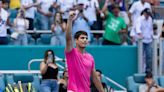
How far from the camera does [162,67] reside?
1611 cm

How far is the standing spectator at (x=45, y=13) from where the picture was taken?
16.5 metres

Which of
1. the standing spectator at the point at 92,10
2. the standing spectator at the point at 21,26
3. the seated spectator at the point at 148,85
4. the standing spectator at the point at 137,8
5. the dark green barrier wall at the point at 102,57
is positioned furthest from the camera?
the standing spectator at the point at 137,8

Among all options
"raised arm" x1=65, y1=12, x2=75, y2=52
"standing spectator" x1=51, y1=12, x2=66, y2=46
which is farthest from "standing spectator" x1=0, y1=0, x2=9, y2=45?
"raised arm" x1=65, y1=12, x2=75, y2=52

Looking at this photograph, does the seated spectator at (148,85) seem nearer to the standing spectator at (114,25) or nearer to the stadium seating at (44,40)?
the standing spectator at (114,25)

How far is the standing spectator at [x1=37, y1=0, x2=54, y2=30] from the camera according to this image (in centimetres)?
1653

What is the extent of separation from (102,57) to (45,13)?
5.45 ft

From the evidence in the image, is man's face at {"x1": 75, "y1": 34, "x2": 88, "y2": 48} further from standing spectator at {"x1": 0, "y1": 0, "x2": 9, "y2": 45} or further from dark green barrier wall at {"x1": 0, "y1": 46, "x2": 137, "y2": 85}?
dark green barrier wall at {"x1": 0, "y1": 46, "x2": 137, "y2": 85}

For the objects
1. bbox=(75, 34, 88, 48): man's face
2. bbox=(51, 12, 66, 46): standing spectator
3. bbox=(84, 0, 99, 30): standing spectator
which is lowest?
bbox=(51, 12, 66, 46): standing spectator

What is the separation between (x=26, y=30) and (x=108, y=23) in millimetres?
1870

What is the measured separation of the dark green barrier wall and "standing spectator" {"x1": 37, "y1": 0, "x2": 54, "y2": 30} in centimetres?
74

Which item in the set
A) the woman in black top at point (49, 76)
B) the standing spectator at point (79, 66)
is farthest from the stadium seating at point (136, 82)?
the standing spectator at point (79, 66)

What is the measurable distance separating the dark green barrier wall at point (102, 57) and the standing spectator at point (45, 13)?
74 cm

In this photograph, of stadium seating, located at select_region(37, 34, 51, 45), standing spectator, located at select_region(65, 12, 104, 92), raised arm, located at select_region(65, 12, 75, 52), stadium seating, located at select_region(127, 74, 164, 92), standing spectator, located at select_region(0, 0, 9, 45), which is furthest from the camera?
stadium seating, located at select_region(37, 34, 51, 45)

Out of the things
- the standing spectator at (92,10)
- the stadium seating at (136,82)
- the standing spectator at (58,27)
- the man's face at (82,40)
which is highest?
the standing spectator at (92,10)
